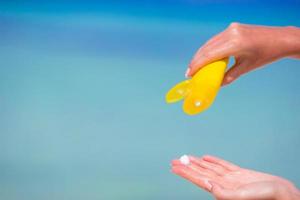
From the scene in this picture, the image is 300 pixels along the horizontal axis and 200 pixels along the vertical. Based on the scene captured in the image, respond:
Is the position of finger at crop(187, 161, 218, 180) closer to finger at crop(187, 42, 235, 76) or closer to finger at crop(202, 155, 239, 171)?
finger at crop(202, 155, 239, 171)

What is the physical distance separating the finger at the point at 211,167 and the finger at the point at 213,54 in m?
0.36

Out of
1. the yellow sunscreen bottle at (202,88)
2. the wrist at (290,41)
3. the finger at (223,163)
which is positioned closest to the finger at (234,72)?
the yellow sunscreen bottle at (202,88)

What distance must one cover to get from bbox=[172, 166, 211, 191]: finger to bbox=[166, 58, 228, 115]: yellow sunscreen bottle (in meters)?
0.21

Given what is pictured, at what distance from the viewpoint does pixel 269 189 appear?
3.99 feet

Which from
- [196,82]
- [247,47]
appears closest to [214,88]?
Answer: [196,82]

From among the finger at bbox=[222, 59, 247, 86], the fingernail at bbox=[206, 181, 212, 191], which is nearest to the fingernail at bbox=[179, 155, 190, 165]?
the fingernail at bbox=[206, 181, 212, 191]

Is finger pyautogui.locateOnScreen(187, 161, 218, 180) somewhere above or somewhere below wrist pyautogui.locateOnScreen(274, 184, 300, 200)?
above

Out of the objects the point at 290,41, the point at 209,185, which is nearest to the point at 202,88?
the point at 209,185

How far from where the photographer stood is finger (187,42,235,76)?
129 cm

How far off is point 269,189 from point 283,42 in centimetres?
50

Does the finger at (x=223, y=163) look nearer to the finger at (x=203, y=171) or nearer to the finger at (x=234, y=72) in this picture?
the finger at (x=203, y=171)

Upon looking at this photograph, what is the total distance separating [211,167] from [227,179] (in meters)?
0.09

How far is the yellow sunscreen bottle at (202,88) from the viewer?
1278 millimetres

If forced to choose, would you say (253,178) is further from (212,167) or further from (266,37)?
(266,37)
